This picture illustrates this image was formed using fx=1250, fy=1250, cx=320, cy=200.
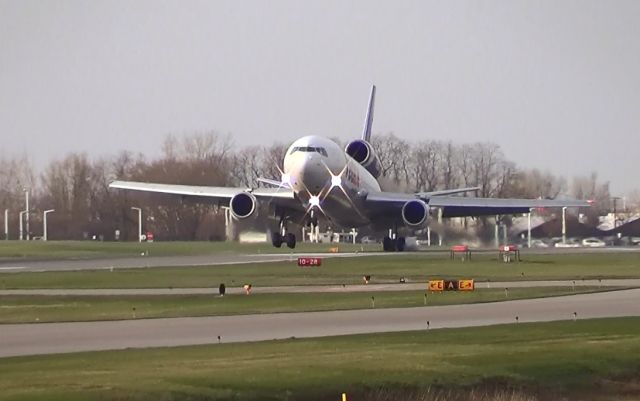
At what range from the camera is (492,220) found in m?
102

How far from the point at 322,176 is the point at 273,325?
36845 millimetres

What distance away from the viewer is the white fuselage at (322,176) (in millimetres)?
70625

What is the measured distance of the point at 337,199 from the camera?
73875mm

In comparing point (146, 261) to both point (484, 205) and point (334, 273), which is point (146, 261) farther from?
point (484, 205)

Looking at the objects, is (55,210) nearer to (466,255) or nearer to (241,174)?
(241,174)

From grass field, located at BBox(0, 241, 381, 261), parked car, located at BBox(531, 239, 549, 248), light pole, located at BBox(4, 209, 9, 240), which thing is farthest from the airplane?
light pole, located at BBox(4, 209, 9, 240)

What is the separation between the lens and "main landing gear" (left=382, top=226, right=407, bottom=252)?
8419 cm

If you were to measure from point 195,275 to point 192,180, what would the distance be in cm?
5928

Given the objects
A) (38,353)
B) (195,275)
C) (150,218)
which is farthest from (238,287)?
(150,218)

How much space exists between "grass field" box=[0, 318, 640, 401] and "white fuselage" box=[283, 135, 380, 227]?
4018cm

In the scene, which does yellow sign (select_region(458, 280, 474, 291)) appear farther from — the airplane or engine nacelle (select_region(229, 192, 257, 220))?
engine nacelle (select_region(229, 192, 257, 220))

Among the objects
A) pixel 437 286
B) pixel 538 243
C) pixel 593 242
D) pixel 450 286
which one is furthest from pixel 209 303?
pixel 593 242

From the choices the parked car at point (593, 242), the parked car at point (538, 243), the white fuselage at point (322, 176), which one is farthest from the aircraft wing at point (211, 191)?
the parked car at point (593, 242)

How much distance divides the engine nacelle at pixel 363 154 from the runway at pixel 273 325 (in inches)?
1818
